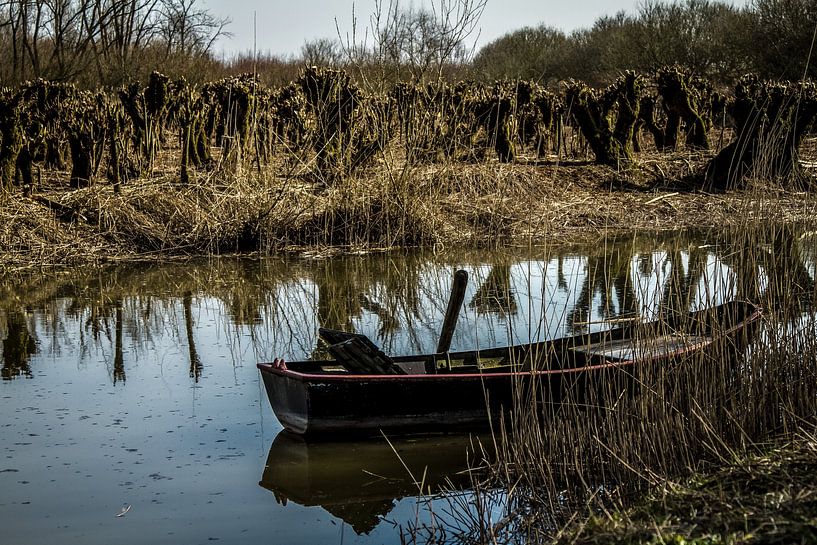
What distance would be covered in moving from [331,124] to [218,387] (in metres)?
8.82

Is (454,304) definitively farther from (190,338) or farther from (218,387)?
(190,338)

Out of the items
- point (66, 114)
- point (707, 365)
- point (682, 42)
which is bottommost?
point (707, 365)

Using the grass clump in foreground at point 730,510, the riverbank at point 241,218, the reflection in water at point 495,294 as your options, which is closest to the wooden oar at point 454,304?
the reflection in water at point 495,294

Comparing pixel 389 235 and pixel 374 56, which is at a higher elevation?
pixel 374 56

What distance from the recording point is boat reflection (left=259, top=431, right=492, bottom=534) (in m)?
5.50

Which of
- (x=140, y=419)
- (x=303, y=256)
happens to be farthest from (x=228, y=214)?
(x=140, y=419)

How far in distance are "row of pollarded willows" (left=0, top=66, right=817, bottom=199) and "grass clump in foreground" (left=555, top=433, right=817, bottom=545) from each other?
7.82 metres

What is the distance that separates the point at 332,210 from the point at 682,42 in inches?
1035

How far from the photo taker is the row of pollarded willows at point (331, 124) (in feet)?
45.7

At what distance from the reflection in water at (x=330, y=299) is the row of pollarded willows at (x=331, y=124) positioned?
4.93 ft

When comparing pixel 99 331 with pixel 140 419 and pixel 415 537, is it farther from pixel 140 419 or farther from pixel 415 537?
pixel 415 537

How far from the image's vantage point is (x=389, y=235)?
14.0 meters

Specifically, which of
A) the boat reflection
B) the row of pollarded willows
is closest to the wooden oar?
the boat reflection

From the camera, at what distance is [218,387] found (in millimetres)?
7430
